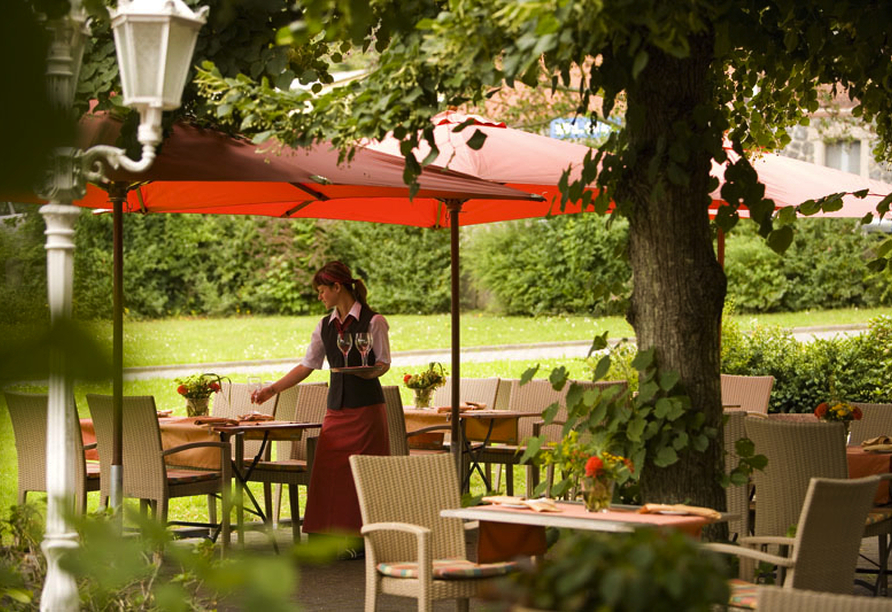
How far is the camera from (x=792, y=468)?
551 centimetres

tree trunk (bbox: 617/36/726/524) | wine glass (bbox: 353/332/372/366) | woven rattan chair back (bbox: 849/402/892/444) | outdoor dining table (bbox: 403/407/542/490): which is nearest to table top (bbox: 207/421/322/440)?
wine glass (bbox: 353/332/372/366)

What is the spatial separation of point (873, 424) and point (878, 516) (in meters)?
1.61

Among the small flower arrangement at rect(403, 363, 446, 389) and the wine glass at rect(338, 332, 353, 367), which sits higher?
the wine glass at rect(338, 332, 353, 367)

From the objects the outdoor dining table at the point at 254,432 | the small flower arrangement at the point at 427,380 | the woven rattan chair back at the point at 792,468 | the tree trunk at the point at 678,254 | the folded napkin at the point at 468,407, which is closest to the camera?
the tree trunk at the point at 678,254

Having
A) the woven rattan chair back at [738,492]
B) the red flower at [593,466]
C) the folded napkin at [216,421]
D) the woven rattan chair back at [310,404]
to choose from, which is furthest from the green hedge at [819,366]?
the red flower at [593,466]

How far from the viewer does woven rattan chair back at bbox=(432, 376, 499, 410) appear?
8.98 meters

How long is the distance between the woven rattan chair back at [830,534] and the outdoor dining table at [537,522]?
0.29 metres

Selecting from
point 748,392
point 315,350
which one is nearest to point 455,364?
point 315,350

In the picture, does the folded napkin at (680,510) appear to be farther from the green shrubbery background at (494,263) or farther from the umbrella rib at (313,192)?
the green shrubbery background at (494,263)

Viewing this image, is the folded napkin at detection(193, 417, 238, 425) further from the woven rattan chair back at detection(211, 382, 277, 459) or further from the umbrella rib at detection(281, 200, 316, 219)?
the umbrella rib at detection(281, 200, 316, 219)

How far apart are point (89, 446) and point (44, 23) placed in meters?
6.80

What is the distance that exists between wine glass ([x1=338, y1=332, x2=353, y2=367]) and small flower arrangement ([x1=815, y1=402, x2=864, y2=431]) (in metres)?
2.65

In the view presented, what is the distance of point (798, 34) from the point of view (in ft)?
19.2

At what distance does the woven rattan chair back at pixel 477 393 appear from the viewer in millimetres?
8977
